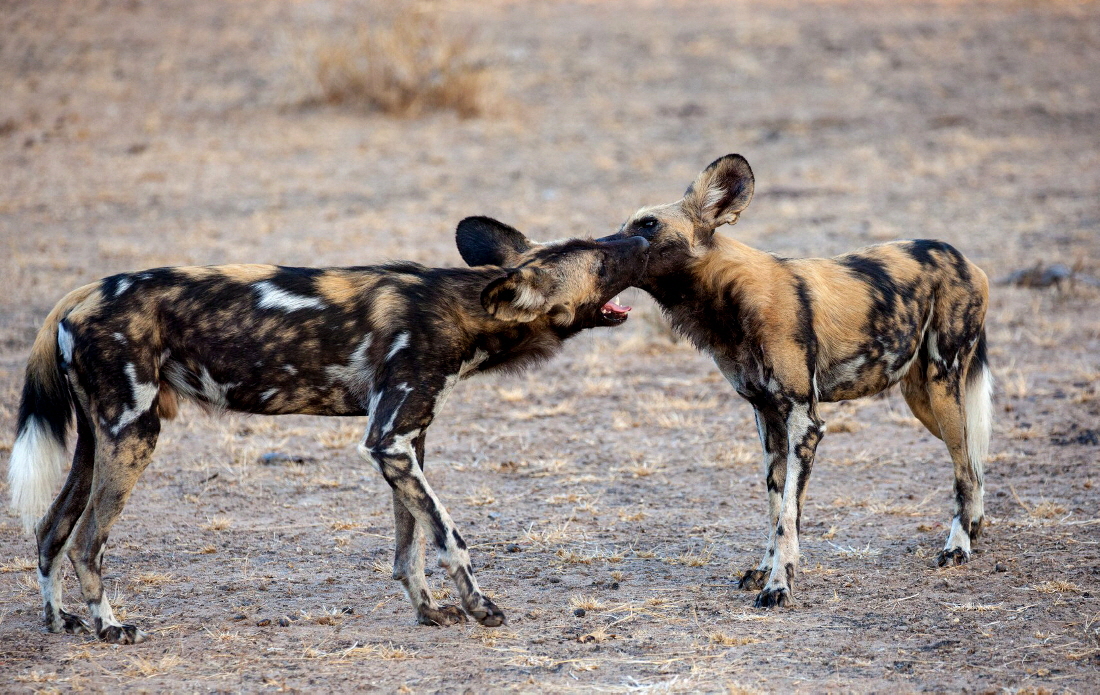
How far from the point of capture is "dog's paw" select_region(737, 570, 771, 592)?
386 centimetres

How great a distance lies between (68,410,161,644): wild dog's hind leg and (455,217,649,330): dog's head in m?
1.12

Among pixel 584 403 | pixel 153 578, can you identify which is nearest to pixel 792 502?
pixel 153 578

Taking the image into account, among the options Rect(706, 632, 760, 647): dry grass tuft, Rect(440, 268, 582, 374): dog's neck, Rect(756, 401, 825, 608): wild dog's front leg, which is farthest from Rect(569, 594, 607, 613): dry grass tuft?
Rect(440, 268, 582, 374): dog's neck

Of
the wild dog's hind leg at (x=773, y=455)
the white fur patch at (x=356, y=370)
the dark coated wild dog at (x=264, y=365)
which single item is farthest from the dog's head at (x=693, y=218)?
the white fur patch at (x=356, y=370)

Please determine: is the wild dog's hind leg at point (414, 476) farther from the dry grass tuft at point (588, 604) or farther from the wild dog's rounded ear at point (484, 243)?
the wild dog's rounded ear at point (484, 243)

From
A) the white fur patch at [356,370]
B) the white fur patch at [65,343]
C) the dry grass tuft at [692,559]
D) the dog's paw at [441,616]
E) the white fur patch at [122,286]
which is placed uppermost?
the white fur patch at [122,286]

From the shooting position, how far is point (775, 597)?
3.69 metres

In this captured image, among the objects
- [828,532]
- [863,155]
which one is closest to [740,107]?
[863,155]

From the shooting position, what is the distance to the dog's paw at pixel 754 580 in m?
3.86

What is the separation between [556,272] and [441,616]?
3.84 feet

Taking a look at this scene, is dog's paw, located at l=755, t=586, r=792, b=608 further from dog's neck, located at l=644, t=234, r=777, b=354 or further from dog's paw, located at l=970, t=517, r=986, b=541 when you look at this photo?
dog's paw, located at l=970, t=517, r=986, b=541

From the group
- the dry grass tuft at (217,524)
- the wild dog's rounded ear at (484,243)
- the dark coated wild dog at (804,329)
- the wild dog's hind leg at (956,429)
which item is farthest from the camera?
the dry grass tuft at (217,524)

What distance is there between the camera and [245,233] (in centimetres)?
919

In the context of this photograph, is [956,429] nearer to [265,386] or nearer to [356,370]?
[356,370]
